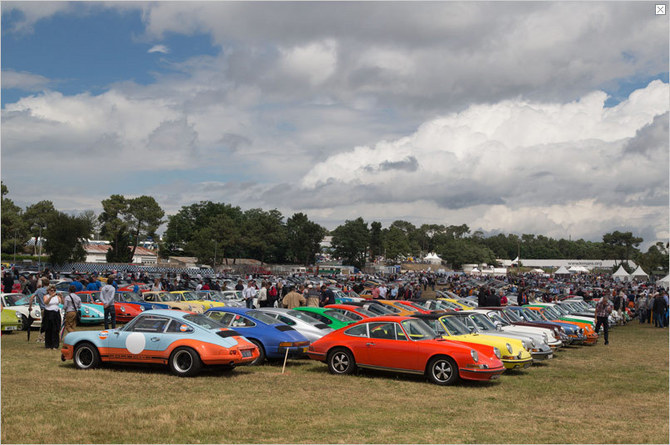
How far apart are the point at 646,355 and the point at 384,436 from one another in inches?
555

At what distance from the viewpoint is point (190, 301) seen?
2675cm

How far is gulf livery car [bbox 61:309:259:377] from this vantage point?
12484mm

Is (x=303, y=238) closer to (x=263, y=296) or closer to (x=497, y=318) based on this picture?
(x=263, y=296)

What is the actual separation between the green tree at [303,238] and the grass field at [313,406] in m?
102

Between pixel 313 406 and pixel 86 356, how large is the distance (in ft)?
18.7

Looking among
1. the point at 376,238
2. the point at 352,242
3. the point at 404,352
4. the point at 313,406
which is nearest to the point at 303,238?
the point at 352,242

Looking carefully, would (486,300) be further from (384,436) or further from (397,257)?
(397,257)

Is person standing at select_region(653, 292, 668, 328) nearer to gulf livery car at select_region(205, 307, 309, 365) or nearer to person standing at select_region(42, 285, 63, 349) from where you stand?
gulf livery car at select_region(205, 307, 309, 365)

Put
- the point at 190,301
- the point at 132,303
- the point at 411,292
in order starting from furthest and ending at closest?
the point at 411,292 < the point at 190,301 < the point at 132,303

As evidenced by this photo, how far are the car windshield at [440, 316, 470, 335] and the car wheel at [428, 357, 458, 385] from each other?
2192mm

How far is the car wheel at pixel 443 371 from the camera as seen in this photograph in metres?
12.5

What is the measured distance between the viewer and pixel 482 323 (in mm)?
16906

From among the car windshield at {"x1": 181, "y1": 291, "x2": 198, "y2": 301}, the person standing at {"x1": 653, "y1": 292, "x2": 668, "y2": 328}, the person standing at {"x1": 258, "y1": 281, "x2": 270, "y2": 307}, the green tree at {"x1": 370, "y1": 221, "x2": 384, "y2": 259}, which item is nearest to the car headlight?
the person standing at {"x1": 258, "y1": 281, "x2": 270, "y2": 307}

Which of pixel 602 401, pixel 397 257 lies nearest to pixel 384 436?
pixel 602 401
